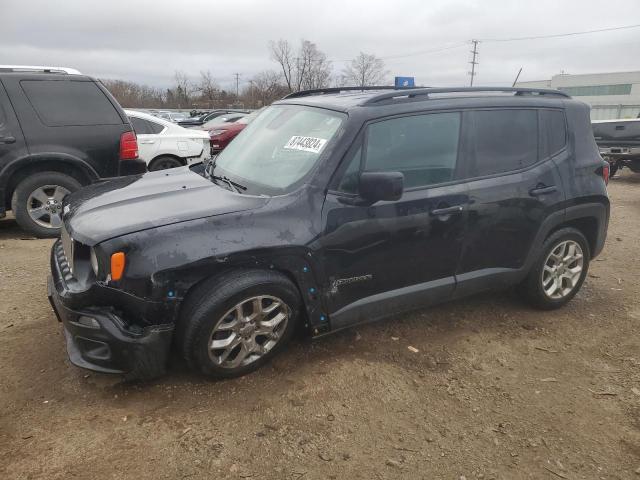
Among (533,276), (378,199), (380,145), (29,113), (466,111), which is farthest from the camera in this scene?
(29,113)

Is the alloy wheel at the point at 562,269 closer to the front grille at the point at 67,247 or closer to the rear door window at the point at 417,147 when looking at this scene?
the rear door window at the point at 417,147

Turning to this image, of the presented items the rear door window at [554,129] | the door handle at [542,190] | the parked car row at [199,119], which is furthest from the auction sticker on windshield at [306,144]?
the parked car row at [199,119]

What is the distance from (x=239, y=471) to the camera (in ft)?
7.55

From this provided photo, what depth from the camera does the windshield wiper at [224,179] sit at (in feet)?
10.5

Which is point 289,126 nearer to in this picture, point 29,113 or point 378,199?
point 378,199

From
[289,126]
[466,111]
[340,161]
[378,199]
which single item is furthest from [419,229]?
[289,126]

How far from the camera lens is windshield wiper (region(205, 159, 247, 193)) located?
126 inches

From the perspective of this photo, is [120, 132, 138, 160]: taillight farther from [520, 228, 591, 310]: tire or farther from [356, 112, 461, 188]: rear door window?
[520, 228, 591, 310]: tire

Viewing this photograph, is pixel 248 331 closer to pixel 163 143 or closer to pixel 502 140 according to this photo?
pixel 502 140

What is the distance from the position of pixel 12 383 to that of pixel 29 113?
3.90m

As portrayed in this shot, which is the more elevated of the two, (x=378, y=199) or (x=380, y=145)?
(x=380, y=145)

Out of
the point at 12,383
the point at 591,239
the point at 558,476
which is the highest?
the point at 591,239

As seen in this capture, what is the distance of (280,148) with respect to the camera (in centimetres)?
342

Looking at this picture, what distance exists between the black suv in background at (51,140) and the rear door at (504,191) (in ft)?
13.4
